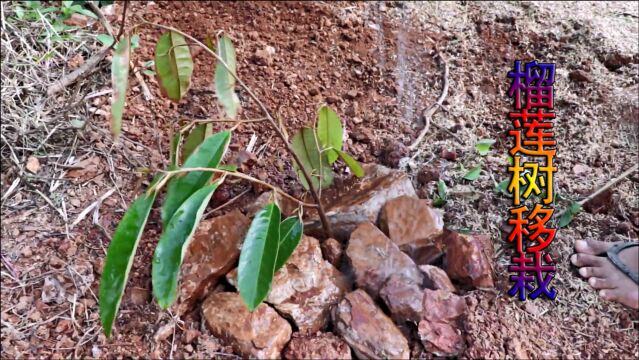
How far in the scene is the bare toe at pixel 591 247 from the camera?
138 centimetres

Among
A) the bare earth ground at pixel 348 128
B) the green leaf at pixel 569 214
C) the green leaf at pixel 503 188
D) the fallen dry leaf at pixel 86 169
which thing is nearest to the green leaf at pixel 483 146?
the bare earth ground at pixel 348 128

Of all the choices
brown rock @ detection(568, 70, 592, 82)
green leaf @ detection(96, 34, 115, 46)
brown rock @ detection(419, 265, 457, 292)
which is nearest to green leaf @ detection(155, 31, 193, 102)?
green leaf @ detection(96, 34, 115, 46)

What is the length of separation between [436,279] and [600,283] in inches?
17.3

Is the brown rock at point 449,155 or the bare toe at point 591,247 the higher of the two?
the brown rock at point 449,155

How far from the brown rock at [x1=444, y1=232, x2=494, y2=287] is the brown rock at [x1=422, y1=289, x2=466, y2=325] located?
0.08 m

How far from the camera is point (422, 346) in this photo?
113 cm

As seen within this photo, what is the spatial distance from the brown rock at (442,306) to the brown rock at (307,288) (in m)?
0.18

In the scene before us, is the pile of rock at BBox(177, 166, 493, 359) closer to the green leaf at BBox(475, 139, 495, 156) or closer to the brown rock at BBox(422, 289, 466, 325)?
the brown rock at BBox(422, 289, 466, 325)

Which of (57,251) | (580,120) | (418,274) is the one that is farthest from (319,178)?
(580,120)

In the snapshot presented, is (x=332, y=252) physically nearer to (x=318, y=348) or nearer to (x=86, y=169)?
(x=318, y=348)

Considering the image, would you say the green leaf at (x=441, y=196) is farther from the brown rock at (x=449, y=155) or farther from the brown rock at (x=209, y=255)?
the brown rock at (x=209, y=255)

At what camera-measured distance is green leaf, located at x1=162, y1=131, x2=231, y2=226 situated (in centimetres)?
94

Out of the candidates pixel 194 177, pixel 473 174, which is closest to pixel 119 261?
pixel 194 177

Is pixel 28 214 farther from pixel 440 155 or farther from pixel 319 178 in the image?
pixel 440 155
